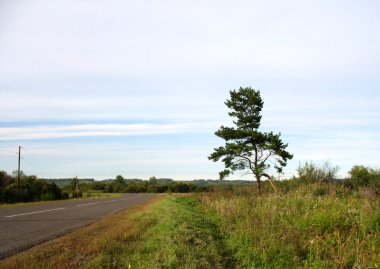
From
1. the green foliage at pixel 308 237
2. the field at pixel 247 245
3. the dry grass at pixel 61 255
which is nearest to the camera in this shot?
the dry grass at pixel 61 255

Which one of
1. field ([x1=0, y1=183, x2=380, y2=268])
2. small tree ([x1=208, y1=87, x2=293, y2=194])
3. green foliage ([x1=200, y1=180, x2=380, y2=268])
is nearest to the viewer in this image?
field ([x1=0, y1=183, x2=380, y2=268])

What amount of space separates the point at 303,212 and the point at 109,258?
23.2 feet

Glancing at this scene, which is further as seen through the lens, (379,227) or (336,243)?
(379,227)

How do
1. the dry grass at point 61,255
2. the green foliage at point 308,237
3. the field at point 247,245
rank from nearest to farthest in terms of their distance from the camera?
the dry grass at point 61,255 < the field at point 247,245 < the green foliage at point 308,237

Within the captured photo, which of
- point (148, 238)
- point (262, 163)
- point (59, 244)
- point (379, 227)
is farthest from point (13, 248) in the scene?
point (262, 163)

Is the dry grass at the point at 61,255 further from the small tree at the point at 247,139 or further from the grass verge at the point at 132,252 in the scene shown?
the small tree at the point at 247,139

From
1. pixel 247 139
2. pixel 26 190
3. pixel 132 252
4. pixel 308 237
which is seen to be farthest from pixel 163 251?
pixel 26 190

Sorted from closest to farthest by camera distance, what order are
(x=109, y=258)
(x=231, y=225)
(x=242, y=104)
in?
(x=109, y=258) < (x=231, y=225) < (x=242, y=104)

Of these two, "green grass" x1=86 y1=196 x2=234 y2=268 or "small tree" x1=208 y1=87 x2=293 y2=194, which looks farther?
"small tree" x1=208 y1=87 x2=293 y2=194

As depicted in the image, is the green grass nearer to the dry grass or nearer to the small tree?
the dry grass

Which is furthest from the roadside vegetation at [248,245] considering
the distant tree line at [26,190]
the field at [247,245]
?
the distant tree line at [26,190]

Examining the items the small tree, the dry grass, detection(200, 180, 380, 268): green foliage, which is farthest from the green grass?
the small tree

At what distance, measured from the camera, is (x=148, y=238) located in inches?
392

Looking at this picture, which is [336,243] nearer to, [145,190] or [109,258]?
[109,258]
